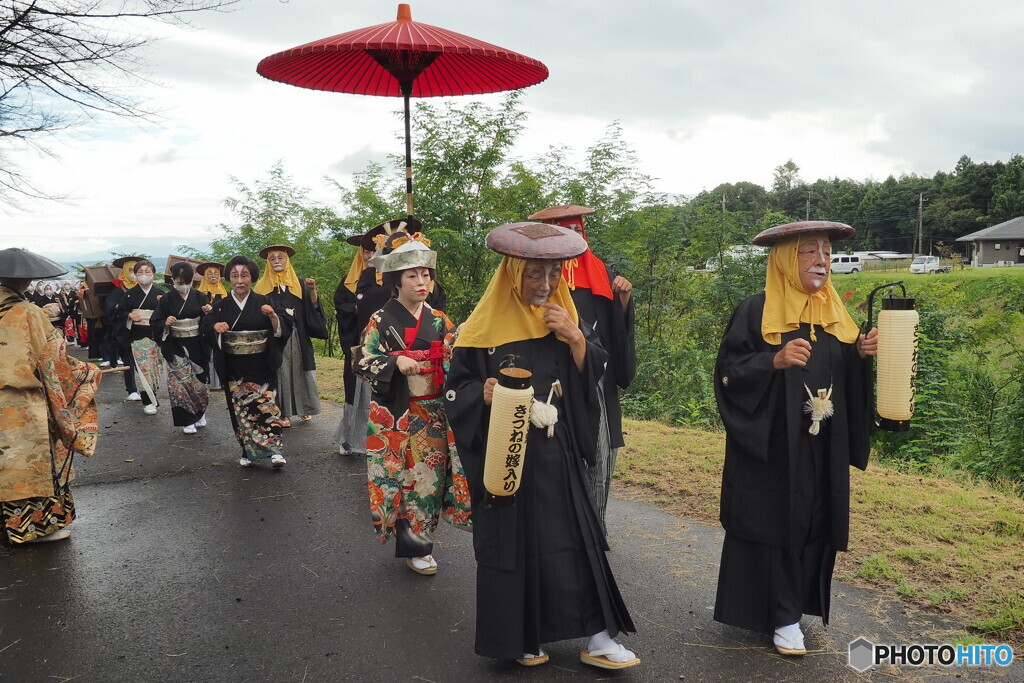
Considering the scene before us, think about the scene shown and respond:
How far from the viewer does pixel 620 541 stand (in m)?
5.62

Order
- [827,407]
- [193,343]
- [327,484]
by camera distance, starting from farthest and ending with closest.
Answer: [193,343], [327,484], [827,407]

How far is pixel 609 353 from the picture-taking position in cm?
493

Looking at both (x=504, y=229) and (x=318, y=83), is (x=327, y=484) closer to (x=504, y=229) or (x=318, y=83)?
(x=318, y=83)

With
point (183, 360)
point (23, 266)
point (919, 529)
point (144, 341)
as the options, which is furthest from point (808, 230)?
point (144, 341)

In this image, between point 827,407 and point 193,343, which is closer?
point 827,407

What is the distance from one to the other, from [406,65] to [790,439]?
375 centimetres

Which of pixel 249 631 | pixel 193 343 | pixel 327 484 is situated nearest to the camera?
pixel 249 631

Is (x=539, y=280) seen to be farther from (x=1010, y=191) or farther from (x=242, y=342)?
(x=1010, y=191)

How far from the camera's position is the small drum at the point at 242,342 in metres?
7.66

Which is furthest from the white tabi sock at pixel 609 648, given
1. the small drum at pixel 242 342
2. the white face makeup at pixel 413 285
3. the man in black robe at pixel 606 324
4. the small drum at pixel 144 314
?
the small drum at pixel 144 314

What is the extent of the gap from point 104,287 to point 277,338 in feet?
27.9

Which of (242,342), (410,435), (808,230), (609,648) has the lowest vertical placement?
(609,648)

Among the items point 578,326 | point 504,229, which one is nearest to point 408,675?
point 578,326

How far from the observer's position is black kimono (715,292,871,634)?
13.0ft
